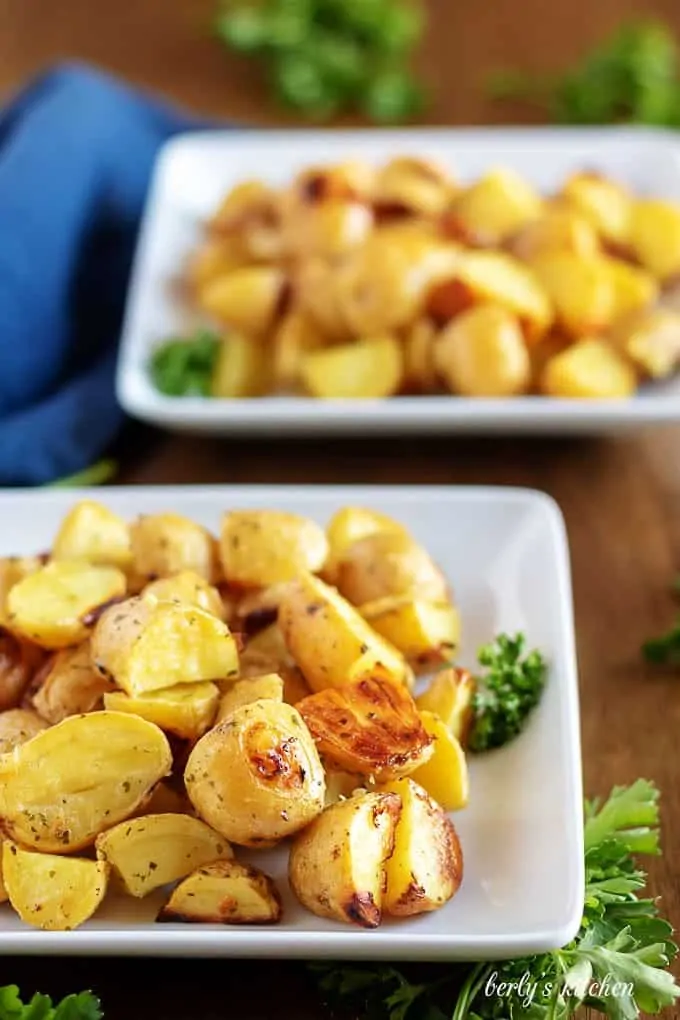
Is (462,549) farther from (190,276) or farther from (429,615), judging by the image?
(190,276)

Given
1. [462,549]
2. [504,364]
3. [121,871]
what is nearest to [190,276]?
[504,364]

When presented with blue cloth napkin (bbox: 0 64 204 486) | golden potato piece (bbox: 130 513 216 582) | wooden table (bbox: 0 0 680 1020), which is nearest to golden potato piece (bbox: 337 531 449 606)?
golden potato piece (bbox: 130 513 216 582)

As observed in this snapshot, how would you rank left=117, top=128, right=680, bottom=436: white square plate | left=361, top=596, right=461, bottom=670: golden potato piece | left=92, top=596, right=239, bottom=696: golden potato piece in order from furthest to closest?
left=117, top=128, right=680, bottom=436: white square plate < left=361, top=596, right=461, bottom=670: golden potato piece < left=92, top=596, right=239, bottom=696: golden potato piece

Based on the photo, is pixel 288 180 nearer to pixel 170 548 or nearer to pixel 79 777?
pixel 170 548

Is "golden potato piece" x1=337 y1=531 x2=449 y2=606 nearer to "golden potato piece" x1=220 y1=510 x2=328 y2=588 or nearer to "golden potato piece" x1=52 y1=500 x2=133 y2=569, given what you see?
"golden potato piece" x1=220 y1=510 x2=328 y2=588

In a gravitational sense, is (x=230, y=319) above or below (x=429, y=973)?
above

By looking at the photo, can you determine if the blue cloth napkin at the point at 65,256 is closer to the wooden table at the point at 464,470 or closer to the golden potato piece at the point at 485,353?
the wooden table at the point at 464,470

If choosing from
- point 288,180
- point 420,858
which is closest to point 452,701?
point 420,858
